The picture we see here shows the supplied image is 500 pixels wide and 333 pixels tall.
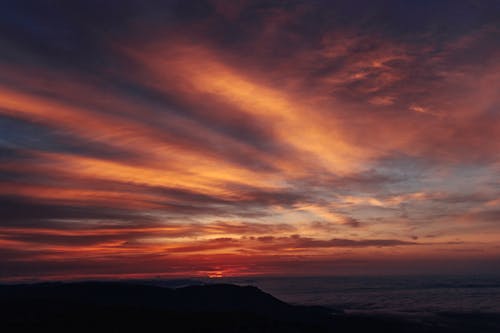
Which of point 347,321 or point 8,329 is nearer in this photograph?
point 8,329

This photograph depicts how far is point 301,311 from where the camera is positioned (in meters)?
138

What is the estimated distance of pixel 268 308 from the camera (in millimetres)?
140625

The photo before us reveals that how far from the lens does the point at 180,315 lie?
3693 inches

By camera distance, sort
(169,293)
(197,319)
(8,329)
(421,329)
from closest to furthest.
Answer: (8,329), (197,319), (421,329), (169,293)

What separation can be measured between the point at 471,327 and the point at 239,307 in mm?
70566

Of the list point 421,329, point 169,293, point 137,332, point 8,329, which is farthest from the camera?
point 169,293

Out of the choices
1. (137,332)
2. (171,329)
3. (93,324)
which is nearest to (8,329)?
(93,324)

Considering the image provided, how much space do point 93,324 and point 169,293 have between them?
231 ft

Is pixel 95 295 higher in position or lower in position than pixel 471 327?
higher

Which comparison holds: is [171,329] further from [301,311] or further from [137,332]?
[301,311]

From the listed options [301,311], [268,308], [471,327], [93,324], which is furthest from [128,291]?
[471,327]

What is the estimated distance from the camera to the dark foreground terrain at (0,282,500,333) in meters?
83.5

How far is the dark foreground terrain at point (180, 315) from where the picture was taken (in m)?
83.5

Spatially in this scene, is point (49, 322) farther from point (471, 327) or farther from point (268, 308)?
point (471, 327)
